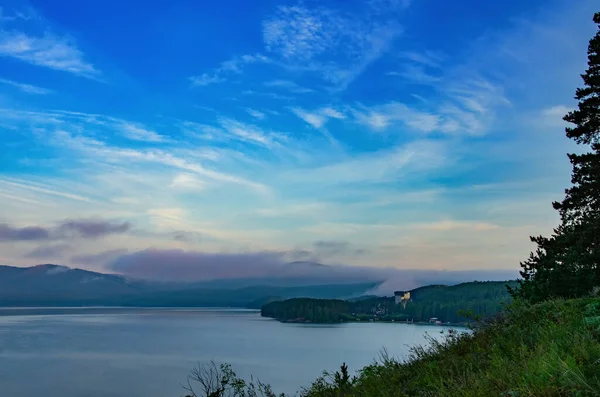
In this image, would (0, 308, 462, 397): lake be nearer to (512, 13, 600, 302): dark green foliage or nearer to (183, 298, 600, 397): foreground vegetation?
(512, 13, 600, 302): dark green foliage

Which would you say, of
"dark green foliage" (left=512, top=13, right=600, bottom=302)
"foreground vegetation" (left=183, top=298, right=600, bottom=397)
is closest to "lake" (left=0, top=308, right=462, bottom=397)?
"dark green foliage" (left=512, top=13, right=600, bottom=302)

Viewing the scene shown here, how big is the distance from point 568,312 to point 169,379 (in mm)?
55618

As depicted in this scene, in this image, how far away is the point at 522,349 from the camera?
25.1 feet

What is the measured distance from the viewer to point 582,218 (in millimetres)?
23484

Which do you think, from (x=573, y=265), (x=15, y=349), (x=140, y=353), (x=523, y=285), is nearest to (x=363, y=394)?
(x=573, y=265)

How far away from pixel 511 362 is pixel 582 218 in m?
19.5

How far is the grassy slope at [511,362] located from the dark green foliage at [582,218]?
11.8m

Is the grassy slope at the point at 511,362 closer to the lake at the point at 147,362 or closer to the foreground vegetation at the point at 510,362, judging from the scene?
the foreground vegetation at the point at 510,362

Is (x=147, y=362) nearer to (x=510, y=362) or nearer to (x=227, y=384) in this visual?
(x=227, y=384)

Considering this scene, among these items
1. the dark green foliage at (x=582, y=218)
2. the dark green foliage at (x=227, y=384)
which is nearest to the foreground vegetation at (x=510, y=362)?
the dark green foliage at (x=227, y=384)

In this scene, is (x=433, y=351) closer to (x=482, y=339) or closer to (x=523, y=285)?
(x=482, y=339)

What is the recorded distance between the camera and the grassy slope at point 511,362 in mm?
5590

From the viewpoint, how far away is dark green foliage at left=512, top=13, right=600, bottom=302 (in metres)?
21.5

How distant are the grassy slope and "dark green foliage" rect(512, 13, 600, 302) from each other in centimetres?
1175
